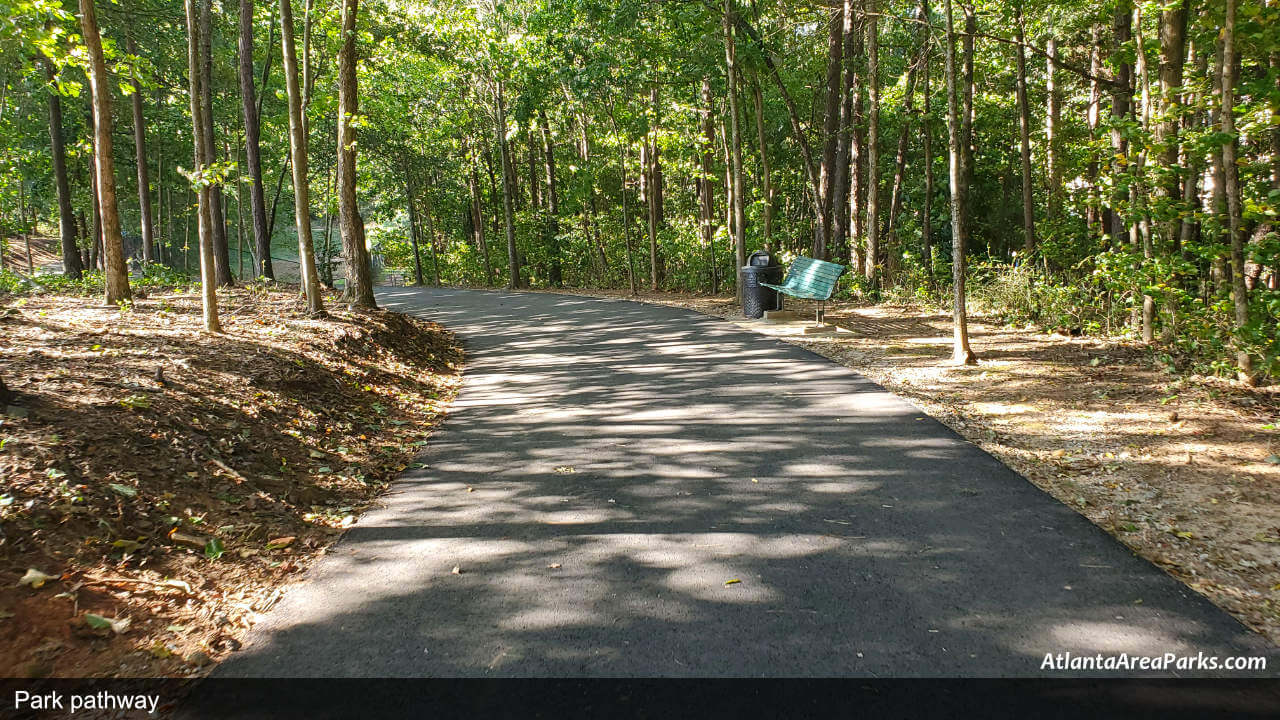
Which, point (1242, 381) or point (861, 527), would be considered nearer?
point (861, 527)

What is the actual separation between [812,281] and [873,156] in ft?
13.5

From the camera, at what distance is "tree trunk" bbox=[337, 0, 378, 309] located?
12047 millimetres

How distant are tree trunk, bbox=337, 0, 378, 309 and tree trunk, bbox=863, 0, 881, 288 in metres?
10.2

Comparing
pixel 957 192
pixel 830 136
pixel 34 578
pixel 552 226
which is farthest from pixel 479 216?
pixel 34 578

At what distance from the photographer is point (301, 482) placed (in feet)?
17.3

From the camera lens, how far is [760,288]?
15172mm

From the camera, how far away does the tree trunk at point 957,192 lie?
878 cm

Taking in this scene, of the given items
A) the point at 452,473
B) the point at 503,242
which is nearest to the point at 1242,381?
the point at 452,473

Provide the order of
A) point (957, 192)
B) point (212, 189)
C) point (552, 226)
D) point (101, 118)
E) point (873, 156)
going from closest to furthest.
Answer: point (101, 118) < point (957, 192) < point (873, 156) < point (212, 189) < point (552, 226)

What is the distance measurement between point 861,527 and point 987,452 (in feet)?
6.82

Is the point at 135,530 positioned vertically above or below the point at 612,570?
above

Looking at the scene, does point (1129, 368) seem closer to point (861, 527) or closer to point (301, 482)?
point (861, 527)

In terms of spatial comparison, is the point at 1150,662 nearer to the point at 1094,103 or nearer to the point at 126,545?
the point at 126,545

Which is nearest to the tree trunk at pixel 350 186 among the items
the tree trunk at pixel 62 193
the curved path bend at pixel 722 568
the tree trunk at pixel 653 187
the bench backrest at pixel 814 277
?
the curved path bend at pixel 722 568
